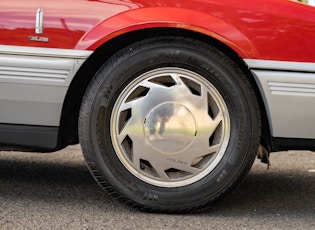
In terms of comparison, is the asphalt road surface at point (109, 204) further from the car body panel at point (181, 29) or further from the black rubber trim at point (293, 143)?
the car body panel at point (181, 29)

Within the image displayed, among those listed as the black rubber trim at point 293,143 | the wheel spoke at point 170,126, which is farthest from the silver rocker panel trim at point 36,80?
the black rubber trim at point 293,143

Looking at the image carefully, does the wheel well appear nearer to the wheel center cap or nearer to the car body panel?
the car body panel

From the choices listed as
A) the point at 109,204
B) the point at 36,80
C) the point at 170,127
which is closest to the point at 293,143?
the point at 170,127

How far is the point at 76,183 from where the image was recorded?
407 cm

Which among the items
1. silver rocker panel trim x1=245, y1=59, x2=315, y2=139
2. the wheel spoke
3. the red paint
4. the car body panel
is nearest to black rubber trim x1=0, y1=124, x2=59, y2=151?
the car body panel

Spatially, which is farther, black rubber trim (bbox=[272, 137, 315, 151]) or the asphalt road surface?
black rubber trim (bbox=[272, 137, 315, 151])

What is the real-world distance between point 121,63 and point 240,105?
620 millimetres

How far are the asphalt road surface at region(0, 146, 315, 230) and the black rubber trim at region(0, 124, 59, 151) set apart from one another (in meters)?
0.33

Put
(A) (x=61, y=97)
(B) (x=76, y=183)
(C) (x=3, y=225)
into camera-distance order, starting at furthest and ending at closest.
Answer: (B) (x=76, y=183)
(A) (x=61, y=97)
(C) (x=3, y=225)

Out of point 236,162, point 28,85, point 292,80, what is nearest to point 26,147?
point 28,85

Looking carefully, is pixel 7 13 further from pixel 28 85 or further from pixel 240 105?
pixel 240 105

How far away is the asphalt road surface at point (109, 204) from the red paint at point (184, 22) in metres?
0.81

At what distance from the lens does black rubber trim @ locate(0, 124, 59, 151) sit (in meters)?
3.35

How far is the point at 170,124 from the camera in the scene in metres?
3.27
